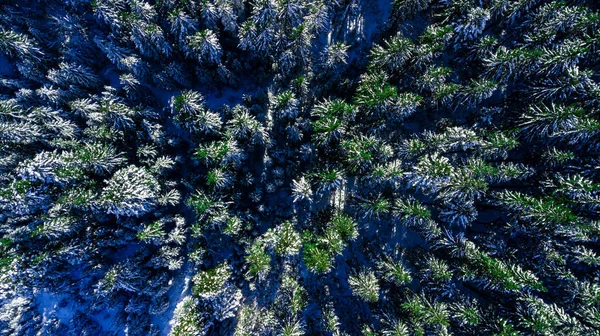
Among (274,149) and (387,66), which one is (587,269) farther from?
(274,149)

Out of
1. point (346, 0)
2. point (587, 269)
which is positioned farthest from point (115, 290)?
point (587, 269)

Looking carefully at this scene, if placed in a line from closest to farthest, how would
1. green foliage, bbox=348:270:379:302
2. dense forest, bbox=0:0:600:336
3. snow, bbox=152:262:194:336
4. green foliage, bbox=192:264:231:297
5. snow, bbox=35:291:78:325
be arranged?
1. green foliage, bbox=348:270:379:302
2. dense forest, bbox=0:0:600:336
3. green foliage, bbox=192:264:231:297
4. snow, bbox=152:262:194:336
5. snow, bbox=35:291:78:325

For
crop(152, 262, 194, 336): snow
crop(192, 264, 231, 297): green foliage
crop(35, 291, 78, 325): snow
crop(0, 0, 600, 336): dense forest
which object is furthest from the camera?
crop(35, 291, 78, 325): snow

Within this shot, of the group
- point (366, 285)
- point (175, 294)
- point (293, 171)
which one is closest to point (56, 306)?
point (175, 294)

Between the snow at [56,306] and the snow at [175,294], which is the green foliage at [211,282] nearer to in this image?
the snow at [175,294]

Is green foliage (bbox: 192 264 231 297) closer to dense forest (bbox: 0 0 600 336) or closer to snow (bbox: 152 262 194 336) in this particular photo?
dense forest (bbox: 0 0 600 336)

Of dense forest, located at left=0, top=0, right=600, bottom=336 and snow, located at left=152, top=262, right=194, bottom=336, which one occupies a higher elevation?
dense forest, located at left=0, top=0, right=600, bottom=336

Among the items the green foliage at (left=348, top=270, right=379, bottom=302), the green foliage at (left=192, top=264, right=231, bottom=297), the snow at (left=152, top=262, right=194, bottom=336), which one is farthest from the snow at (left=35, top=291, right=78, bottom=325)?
A: the green foliage at (left=348, top=270, right=379, bottom=302)

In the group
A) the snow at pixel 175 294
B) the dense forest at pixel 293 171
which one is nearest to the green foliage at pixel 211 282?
the dense forest at pixel 293 171

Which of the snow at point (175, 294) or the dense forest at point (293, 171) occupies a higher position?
the dense forest at point (293, 171)

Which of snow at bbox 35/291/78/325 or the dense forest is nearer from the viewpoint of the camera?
the dense forest
